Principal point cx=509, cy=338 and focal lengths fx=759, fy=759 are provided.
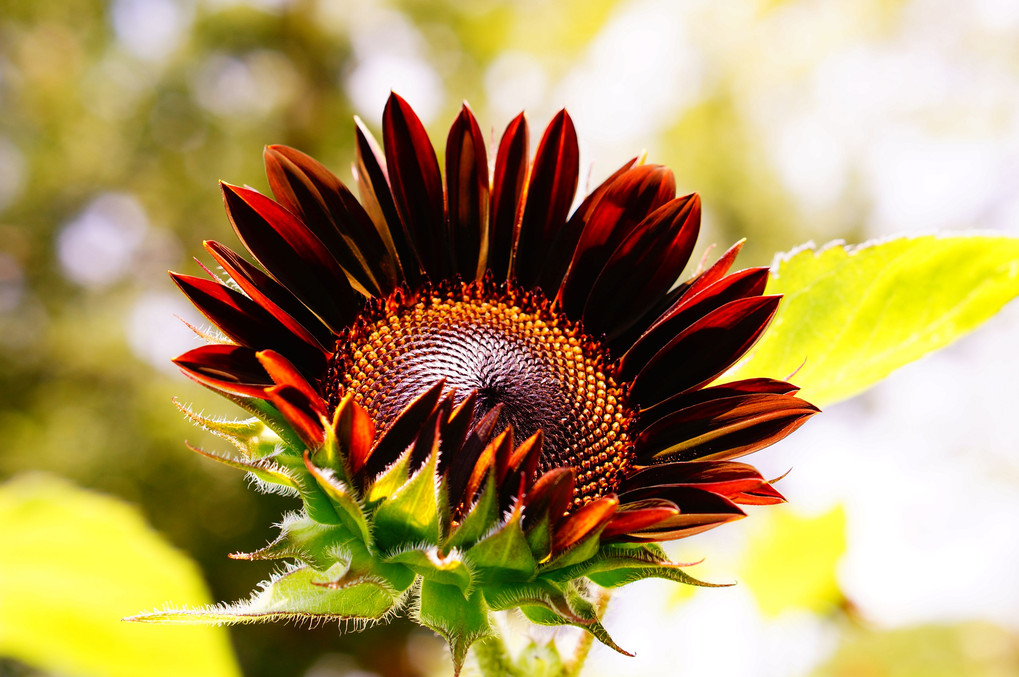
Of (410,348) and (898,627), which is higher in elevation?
(410,348)

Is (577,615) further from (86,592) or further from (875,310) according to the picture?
(86,592)

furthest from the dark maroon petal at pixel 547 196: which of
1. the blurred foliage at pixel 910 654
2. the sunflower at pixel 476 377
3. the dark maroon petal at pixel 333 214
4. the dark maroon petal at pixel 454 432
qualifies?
the blurred foliage at pixel 910 654

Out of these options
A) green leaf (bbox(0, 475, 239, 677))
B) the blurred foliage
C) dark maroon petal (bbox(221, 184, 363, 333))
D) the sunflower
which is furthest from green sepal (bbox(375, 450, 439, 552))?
the blurred foliage

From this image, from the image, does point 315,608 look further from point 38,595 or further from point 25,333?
point 25,333

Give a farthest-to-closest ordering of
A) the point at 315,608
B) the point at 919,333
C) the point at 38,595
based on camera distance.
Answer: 1. the point at 38,595
2. the point at 919,333
3. the point at 315,608

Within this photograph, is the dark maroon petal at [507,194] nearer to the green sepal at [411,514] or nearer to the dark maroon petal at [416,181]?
the dark maroon petal at [416,181]

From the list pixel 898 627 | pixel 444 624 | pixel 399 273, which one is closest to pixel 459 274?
pixel 399 273

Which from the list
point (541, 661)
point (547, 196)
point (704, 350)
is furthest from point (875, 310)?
point (541, 661)

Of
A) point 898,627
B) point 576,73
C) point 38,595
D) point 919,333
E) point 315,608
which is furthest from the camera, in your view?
point 576,73
